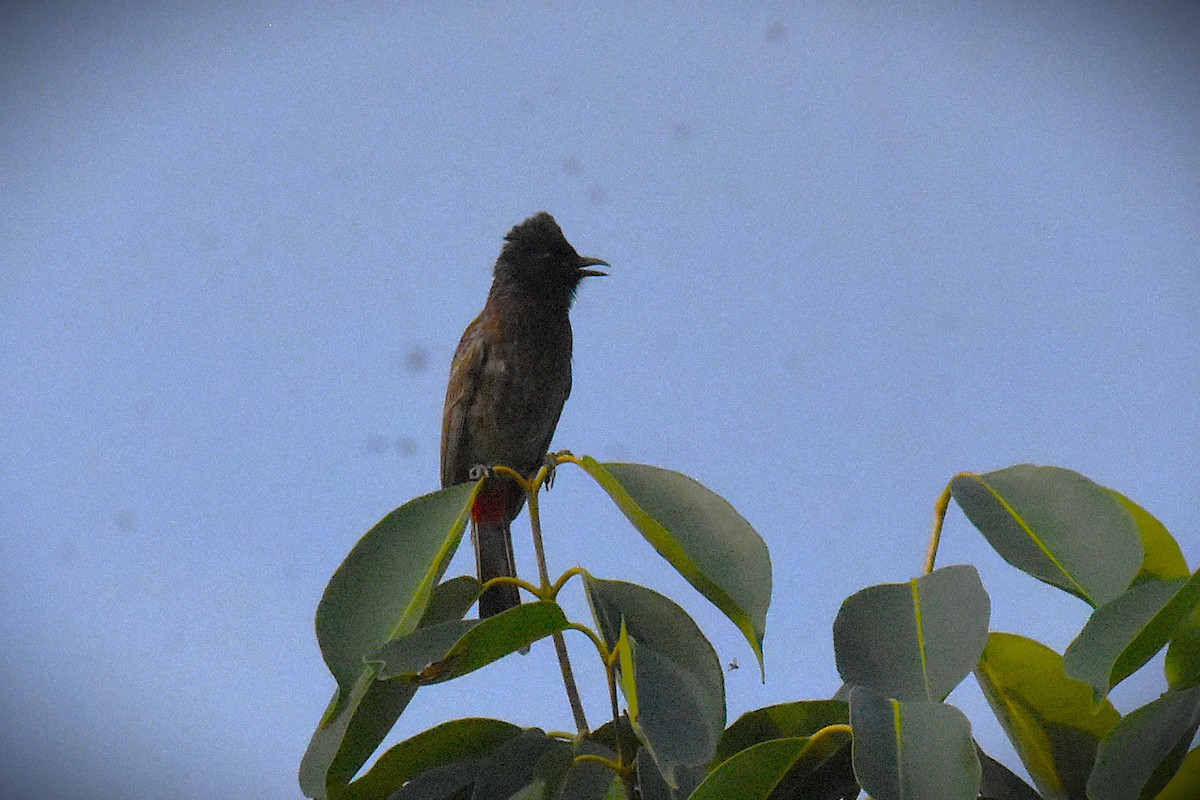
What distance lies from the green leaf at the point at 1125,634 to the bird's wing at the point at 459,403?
274cm

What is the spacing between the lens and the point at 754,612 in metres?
1.39

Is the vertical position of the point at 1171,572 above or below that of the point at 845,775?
above

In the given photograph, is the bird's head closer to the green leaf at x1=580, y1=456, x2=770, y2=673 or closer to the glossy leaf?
the green leaf at x1=580, y1=456, x2=770, y2=673

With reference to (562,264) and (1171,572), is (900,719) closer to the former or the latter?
(1171,572)

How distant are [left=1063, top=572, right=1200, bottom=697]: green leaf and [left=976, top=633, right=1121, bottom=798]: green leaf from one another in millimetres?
284

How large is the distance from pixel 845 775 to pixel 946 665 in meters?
0.22

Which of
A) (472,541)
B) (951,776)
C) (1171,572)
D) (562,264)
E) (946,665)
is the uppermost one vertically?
(562,264)

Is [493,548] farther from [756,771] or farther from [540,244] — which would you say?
[756,771]

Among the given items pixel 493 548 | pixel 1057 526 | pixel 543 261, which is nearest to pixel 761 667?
pixel 1057 526

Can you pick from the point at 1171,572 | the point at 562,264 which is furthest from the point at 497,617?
the point at 562,264

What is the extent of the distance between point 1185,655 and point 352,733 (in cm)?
111

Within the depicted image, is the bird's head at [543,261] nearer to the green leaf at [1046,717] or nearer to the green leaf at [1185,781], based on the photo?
the green leaf at [1046,717]

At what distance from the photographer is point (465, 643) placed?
1349mm

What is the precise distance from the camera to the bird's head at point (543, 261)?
3928mm
